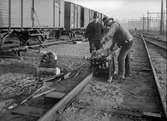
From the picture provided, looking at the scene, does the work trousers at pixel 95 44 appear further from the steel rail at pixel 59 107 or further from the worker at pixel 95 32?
the steel rail at pixel 59 107

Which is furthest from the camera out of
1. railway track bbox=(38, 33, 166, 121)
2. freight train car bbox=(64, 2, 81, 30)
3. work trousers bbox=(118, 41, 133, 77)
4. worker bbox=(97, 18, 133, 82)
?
freight train car bbox=(64, 2, 81, 30)

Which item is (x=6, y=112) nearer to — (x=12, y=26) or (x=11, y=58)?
(x=11, y=58)


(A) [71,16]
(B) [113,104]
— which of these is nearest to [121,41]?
(B) [113,104]

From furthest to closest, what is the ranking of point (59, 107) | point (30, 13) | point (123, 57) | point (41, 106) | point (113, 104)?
point (30, 13), point (123, 57), point (113, 104), point (41, 106), point (59, 107)

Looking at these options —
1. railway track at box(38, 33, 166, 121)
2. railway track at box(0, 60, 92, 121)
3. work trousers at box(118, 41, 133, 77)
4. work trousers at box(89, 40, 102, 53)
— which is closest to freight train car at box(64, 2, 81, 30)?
work trousers at box(89, 40, 102, 53)

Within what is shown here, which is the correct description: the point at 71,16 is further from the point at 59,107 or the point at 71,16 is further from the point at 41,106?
the point at 59,107

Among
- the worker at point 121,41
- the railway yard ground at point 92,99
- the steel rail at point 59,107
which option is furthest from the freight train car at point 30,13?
the steel rail at point 59,107

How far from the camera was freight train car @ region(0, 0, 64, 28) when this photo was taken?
38.5 ft

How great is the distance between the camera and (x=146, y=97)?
5969mm

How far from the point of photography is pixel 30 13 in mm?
14164

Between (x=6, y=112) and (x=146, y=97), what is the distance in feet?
10.1

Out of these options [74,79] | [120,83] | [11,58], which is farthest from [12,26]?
[120,83]

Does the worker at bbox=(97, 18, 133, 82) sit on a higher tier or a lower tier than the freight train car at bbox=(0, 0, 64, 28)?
lower

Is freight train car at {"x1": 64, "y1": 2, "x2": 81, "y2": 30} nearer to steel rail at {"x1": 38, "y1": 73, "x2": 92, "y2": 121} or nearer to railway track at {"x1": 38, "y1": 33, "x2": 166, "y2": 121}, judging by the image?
railway track at {"x1": 38, "y1": 33, "x2": 166, "y2": 121}
